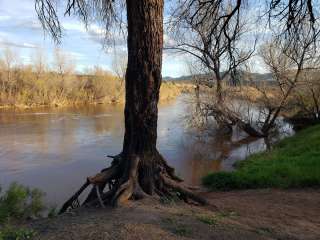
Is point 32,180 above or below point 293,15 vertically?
below

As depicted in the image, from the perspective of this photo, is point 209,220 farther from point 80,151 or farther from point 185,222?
point 80,151

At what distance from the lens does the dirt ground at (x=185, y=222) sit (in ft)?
16.2

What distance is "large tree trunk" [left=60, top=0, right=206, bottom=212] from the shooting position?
23.0 ft

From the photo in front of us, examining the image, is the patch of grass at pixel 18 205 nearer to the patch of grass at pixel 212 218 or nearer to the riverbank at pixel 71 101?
the patch of grass at pixel 212 218

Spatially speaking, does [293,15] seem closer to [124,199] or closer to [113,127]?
[124,199]

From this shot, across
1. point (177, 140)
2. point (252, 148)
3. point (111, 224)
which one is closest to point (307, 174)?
point (111, 224)

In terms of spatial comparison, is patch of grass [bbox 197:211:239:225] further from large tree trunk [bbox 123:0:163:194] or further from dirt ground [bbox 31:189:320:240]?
large tree trunk [bbox 123:0:163:194]

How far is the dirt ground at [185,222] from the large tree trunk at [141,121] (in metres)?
0.47

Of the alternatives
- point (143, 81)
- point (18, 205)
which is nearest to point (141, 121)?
point (143, 81)

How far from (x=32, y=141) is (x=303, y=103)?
729 inches

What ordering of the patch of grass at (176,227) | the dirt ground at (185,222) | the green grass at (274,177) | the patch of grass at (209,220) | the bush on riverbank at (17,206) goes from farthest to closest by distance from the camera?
the green grass at (274,177) < the bush on riverbank at (17,206) < the patch of grass at (209,220) < the patch of grass at (176,227) < the dirt ground at (185,222)

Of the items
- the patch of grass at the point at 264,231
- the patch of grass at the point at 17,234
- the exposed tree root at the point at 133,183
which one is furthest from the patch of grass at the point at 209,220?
the patch of grass at the point at 17,234

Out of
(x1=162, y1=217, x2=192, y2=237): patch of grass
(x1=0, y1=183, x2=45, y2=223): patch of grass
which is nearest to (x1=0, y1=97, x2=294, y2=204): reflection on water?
(x1=0, y1=183, x2=45, y2=223): patch of grass

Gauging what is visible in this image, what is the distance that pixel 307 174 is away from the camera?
11.2 metres
